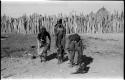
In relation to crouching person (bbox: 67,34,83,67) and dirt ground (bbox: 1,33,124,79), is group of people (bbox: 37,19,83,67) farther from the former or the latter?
dirt ground (bbox: 1,33,124,79)

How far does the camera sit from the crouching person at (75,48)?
28.9 ft

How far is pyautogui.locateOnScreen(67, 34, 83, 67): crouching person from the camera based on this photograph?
880cm

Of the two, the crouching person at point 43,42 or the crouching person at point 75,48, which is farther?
the crouching person at point 43,42

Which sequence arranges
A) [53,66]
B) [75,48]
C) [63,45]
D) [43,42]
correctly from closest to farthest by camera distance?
[75,48], [53,66], [63,45], [43,42]

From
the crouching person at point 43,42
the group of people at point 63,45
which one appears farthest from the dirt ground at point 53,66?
the crouching person at point 43,42

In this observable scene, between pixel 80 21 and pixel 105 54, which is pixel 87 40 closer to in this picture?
pixel 80 21

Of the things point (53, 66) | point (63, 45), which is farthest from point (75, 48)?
point (53, 66)

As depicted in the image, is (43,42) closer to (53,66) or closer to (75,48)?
(53,66)

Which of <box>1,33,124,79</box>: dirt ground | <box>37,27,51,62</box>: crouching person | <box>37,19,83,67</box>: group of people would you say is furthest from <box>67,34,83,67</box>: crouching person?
<box>37,27,51,62</box>: crouching person

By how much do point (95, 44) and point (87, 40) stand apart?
115cm

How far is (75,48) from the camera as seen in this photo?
8.89 metres

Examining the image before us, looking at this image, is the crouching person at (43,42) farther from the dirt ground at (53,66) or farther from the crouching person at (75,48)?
the crouching person at (75,48)

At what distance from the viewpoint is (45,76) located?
8578mm

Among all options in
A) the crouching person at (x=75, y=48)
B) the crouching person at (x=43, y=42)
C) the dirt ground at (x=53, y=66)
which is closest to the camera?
the dirt ground at (x=53, y=66)
